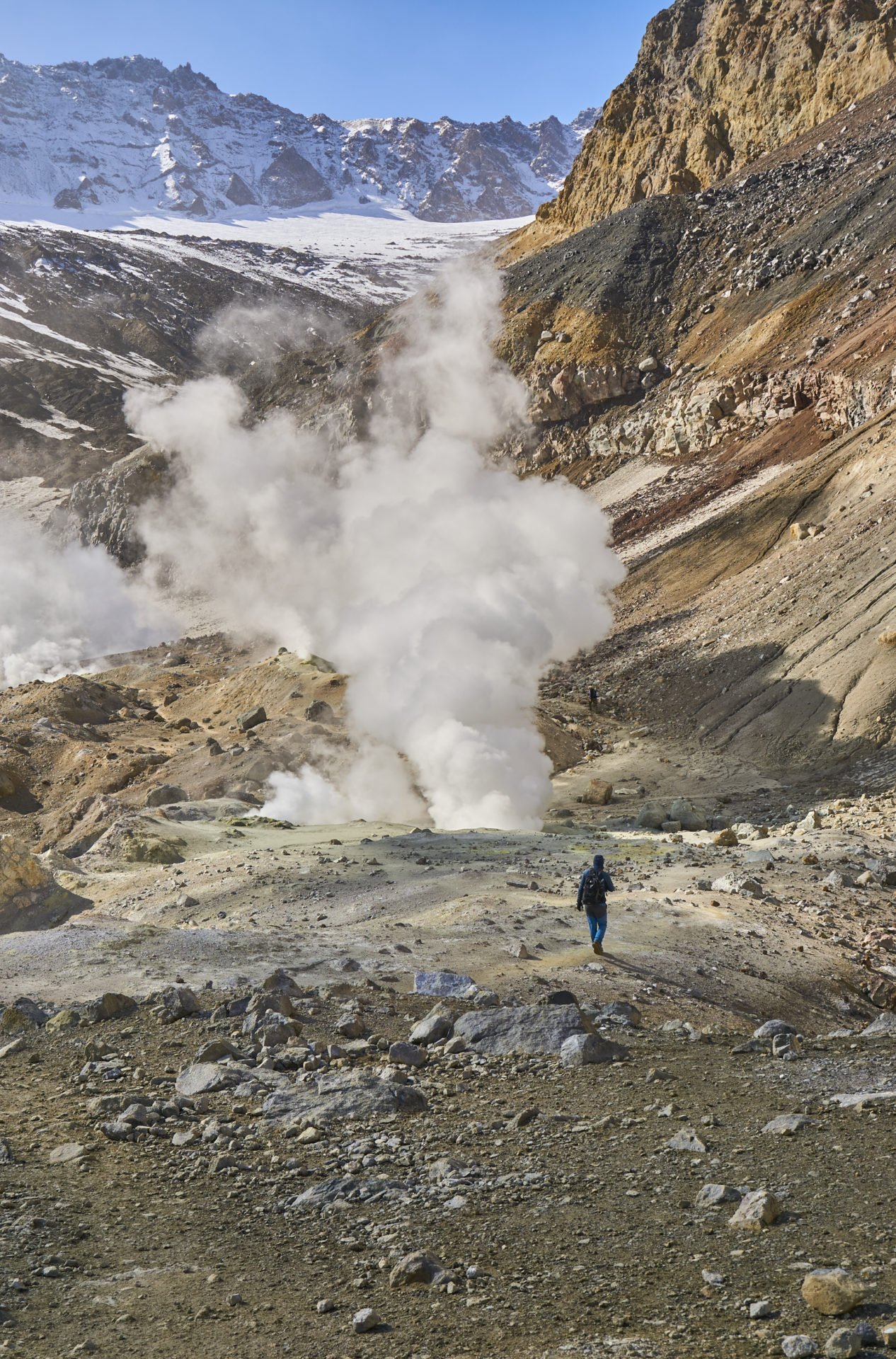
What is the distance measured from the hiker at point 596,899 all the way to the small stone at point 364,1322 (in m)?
5.57

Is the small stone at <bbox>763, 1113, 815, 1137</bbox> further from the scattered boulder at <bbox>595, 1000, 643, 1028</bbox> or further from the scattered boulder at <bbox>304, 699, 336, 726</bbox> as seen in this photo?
the scattered boulder at <bbox>304, 699, 336, 726</bbox>

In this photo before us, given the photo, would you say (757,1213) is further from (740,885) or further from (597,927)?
(740,885)

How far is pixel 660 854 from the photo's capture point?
50.4ft

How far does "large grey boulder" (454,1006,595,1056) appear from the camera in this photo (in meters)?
7.56

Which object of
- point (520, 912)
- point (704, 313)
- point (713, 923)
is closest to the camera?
point (713, 923)

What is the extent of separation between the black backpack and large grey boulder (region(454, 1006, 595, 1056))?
6.52ft

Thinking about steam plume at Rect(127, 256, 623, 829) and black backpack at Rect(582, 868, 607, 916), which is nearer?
black backpack at Rect(582, 868, 607, 916)

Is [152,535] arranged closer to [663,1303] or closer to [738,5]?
[738,5]

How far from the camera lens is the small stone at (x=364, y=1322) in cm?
445

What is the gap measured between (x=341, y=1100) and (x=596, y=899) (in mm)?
3756

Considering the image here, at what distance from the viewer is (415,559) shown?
32594mm

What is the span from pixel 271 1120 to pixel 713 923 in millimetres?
5825

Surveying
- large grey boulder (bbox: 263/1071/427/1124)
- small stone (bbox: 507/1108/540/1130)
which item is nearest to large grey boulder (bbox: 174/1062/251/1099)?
large grey boulder (bbox: 263/1071/427/1124)

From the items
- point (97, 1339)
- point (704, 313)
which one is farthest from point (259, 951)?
point (704, 313)
